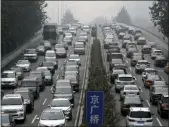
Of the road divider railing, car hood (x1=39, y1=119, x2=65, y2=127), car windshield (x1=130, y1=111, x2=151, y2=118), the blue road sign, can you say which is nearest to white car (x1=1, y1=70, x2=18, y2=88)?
the road divider railing

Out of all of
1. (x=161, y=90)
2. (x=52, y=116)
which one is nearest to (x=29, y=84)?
(x=161, y=90)

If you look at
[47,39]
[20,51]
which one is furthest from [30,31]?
[20,51]

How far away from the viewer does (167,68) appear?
59.1m

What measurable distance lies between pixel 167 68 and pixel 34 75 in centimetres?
1684

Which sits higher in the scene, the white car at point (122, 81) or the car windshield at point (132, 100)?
the car windshield at point (132, 100)

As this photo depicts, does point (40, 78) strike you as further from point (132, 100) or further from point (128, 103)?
point (128, 103)

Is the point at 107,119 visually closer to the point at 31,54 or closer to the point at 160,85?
the point at 160,85

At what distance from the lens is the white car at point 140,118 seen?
29219 mm

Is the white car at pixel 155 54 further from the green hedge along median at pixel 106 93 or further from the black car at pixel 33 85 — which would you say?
the green hedge along median at pixel 106 93

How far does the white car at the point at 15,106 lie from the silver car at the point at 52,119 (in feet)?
11.5

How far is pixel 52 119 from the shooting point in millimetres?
28516

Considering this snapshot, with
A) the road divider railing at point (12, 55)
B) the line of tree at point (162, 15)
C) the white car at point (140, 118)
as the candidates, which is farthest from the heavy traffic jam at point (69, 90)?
the line of tree at point (162, 15)

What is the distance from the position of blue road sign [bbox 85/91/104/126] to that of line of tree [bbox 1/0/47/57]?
54170mm

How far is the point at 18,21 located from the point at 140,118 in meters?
60.3
